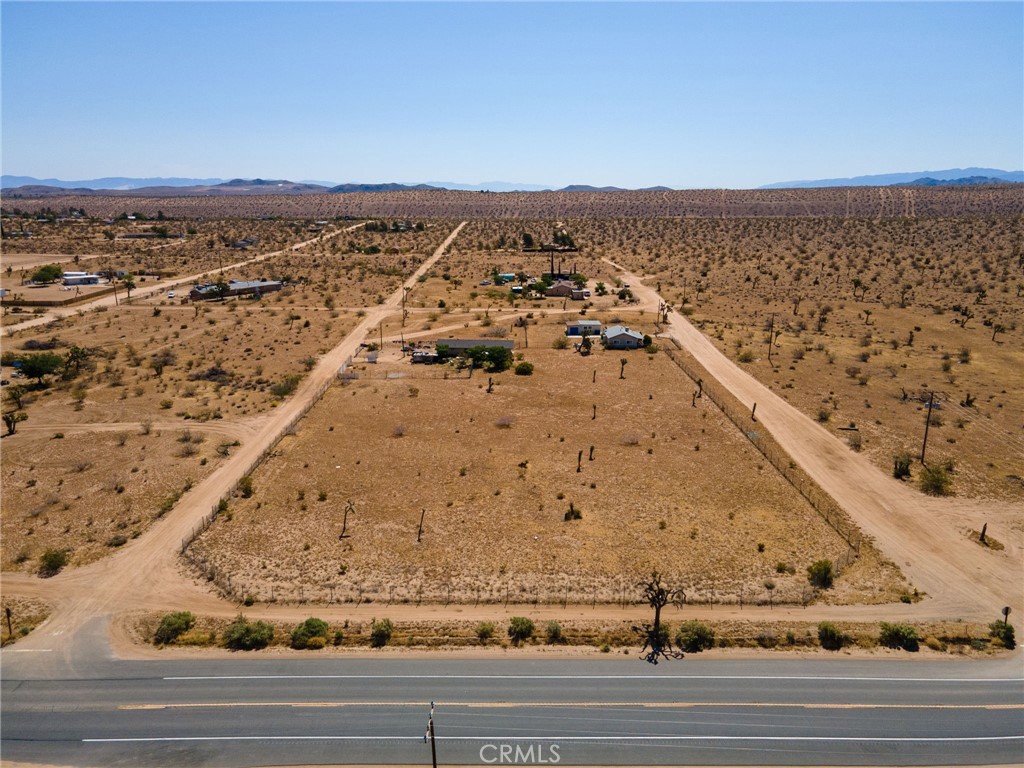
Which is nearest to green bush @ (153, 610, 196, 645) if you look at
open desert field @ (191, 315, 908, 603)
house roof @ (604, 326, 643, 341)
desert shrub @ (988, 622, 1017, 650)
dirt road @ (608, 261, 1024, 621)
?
open desert field @ (191, 315, 908, 603)

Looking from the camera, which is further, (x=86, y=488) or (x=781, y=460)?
(x=781, y=460)

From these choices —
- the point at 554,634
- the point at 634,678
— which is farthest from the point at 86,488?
the point at 634,678

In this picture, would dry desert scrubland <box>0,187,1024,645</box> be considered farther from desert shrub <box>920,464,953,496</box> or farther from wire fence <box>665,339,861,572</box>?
wire fence <box>665,339,861,572</box>

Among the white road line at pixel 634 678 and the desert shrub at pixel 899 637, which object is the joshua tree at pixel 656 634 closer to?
the white road line at pixel 634 678

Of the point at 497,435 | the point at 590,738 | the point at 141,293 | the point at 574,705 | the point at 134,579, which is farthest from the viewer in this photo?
the point at 141,293

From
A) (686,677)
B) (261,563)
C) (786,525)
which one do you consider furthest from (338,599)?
(786,525)

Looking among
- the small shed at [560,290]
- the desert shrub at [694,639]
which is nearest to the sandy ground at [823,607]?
the desert shrub at [694,639]

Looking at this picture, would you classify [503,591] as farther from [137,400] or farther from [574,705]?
[137,400]
